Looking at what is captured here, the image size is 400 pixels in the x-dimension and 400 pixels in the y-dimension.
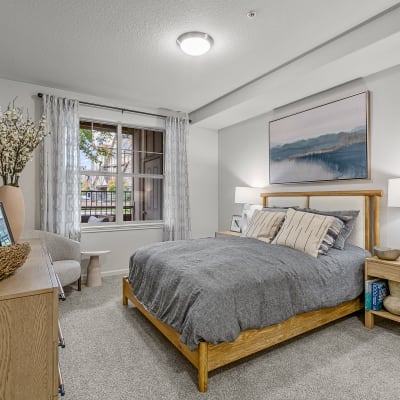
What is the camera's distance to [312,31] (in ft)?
7.80

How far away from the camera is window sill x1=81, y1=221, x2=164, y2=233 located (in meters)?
3.95

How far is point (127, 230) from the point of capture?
423 centimetres

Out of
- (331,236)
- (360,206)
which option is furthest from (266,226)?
(360,206)

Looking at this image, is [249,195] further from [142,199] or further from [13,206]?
[13,206]

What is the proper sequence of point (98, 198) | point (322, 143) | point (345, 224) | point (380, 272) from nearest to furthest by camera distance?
1. point (380, 272)
2. point (345, 224)
3. point (322, 143)
4. point (98, 198)

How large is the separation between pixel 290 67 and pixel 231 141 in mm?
1920

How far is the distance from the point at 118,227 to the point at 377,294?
332 cm

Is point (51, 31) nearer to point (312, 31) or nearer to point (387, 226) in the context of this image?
point (312, 31)

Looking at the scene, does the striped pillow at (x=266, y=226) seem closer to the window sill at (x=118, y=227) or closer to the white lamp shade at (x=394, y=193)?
the white lamp shade at (x=394, y=193)

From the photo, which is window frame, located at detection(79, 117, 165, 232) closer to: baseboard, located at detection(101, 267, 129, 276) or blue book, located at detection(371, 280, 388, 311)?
baseboard, located at detection(101, 267, 129, 276)

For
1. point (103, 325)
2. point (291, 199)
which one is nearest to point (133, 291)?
point (103, 325)

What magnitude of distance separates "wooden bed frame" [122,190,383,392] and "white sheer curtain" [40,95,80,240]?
1.38 meters

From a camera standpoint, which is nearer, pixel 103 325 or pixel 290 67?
pixel 103 325

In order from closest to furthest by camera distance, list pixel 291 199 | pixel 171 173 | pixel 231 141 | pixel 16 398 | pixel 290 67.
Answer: pixel 16 398, pixel 290 67, pixel 291 199, pixel 171 173, pixel 231 141
